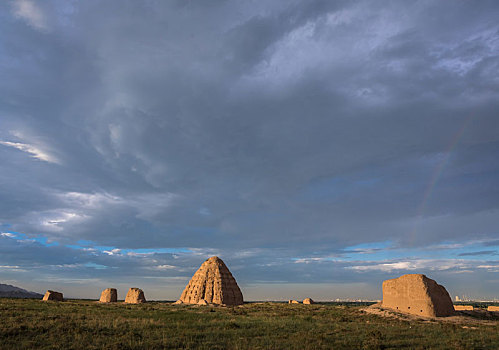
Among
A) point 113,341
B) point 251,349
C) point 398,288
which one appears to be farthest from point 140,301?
point 251,349

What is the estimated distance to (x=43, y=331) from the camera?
760 inches

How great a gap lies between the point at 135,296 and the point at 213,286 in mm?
16492

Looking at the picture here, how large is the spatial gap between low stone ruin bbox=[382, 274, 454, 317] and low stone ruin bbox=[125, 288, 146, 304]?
45.1m

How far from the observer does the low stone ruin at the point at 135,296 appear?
62562 mm

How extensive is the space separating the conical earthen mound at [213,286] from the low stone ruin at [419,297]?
2820cm

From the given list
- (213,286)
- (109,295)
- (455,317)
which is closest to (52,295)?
(109,295)

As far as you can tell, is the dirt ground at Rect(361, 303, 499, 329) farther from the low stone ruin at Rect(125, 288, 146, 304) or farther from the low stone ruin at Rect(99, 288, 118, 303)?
the low stone ruin at Rect(99, 288, 118, 303)

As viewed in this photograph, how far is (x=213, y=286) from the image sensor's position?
194 ft

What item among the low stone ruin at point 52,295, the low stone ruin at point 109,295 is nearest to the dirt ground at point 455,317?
the low stone ruin at point 109,295

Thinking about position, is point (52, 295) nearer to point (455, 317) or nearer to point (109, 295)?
point (109, 295)

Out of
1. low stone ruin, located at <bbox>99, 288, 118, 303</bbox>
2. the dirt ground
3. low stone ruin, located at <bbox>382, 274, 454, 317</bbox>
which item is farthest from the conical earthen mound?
low stone ruin, located at <bbox>382, 274, 454, 317</bbox>

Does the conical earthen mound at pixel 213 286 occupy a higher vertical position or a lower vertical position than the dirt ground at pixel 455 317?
higher

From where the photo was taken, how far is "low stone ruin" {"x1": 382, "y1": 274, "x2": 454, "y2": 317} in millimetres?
37188

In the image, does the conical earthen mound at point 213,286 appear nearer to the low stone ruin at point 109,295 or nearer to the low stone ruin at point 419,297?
the low stone ruin at point 109,295
